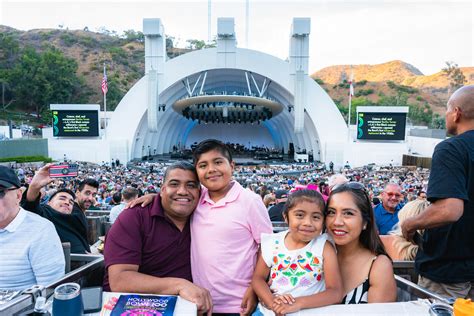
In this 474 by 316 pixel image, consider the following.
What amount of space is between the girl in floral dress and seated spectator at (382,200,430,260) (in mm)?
804

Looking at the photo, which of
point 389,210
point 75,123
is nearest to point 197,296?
point 389,210

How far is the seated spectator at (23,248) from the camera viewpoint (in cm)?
209

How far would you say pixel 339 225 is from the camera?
2002 millimetres

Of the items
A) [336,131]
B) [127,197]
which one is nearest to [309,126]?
[336,131]

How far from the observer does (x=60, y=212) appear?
11.1ft

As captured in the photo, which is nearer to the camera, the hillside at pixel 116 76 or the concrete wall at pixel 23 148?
the concrete wall at pixel 23 148

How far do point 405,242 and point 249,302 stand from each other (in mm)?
1469

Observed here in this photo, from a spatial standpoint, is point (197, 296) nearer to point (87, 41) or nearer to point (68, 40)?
point (87, 41)

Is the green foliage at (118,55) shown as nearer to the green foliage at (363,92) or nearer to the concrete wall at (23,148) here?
the concrete wall at (23,148)

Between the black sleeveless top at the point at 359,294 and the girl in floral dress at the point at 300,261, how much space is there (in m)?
0.10

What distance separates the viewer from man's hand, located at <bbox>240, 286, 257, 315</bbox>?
6.89 feet

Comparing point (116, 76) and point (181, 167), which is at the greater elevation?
point (116, 76)

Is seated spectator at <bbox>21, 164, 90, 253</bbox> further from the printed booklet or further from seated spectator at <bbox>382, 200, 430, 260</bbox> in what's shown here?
seated spectator at <bbox>382, 200, 430, 260</bbox>

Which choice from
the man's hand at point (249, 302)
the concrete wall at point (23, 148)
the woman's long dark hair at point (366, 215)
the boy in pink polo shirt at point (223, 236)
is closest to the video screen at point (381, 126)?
the woman's long dark hair at point (366, 215)
